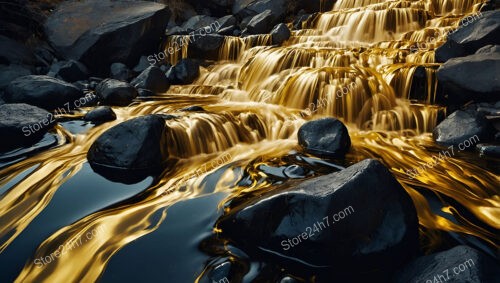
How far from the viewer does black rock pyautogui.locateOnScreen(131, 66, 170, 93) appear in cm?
903

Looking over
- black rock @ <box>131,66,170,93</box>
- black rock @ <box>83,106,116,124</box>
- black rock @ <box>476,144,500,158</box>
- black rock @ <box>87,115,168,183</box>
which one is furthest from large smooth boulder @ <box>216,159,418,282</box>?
black rock @ <box>131,66,170,93</box>

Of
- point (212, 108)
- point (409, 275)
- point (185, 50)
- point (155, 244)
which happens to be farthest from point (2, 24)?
point (409, 275)

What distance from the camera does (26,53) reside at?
1049 centimetres

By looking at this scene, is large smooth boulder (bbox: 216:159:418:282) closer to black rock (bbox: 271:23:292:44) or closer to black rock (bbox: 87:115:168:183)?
black rock (bbox: 87:115:168:183)

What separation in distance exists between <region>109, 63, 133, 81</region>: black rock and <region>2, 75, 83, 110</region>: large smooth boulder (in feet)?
7.41

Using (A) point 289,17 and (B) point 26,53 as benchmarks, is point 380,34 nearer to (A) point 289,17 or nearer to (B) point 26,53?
(A) point 289,17

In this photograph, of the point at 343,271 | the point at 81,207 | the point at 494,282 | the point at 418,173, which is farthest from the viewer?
the point at 418,173

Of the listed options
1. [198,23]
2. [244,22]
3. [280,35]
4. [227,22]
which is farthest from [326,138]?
[198,23]

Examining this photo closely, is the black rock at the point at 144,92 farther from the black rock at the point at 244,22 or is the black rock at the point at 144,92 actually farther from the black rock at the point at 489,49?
the black rock at the point at 489,49

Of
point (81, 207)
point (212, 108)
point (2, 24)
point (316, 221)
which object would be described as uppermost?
point (2, 24)

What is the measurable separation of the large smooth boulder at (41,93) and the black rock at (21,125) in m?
1.54

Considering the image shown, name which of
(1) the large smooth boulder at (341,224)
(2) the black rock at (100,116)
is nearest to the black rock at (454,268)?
(1) the large smooth boulder at (341,224)

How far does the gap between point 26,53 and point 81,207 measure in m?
8.92

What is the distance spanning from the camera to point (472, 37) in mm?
6844
